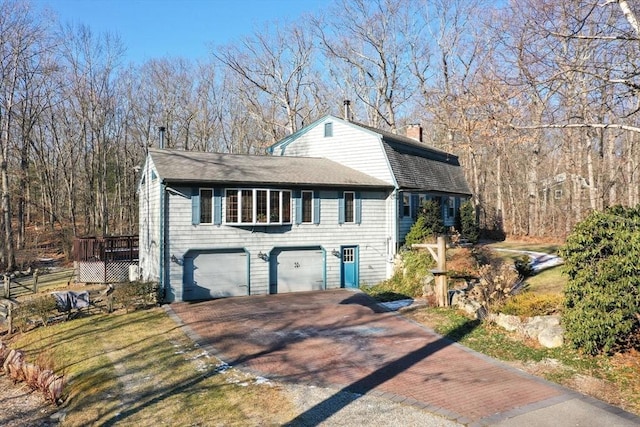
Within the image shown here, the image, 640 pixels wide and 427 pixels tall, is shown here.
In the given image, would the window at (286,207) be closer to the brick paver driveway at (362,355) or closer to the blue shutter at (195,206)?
the blue shutter at (195,206)

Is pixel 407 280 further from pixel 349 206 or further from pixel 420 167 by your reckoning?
pixel 420 167

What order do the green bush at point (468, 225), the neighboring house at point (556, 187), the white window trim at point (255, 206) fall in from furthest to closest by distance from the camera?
the neighboring house at point (556, 187) < the green bush at point (468, 225) < the white window trim at point (255, 206)

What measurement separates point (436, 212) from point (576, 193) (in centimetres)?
1404

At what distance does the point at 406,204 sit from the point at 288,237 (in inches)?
237

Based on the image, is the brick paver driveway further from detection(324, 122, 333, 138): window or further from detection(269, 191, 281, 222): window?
detection(324, 122, 333, 138): window

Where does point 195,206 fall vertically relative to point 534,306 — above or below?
above

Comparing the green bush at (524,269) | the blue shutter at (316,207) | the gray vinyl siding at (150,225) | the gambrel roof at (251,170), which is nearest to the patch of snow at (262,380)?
the gray vinyl siding at (150,225)

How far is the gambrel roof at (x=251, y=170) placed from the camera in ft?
54.3

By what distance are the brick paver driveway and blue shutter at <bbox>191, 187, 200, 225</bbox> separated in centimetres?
308

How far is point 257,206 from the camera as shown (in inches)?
682

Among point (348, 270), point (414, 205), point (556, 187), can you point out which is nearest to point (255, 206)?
point (348, 270)

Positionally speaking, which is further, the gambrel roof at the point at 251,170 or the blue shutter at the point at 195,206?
the gambrel roof at the point at 251,170

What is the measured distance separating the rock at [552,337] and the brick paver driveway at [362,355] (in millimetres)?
1582

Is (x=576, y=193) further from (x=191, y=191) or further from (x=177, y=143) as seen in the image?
(x=177, y=143)
